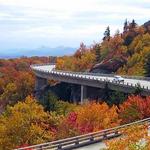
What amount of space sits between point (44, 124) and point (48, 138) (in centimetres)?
723

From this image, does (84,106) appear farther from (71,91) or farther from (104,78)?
(71,91)

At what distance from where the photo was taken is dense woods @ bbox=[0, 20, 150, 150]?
54.4 meters

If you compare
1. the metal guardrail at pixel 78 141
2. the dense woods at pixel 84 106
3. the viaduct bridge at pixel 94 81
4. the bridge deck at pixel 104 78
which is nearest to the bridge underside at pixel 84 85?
the viaduct bridge at pixel 94 81

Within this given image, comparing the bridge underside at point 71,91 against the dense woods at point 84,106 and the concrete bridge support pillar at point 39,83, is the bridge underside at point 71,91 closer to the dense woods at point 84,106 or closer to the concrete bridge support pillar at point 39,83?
the concrete bridge support pillar at point 39,83

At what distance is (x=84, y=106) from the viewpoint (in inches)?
3100

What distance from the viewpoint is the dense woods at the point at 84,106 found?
5444 cm

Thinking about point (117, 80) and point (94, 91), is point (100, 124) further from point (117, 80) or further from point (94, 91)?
point (94, 91)

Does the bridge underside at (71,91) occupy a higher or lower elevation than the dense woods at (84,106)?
lower

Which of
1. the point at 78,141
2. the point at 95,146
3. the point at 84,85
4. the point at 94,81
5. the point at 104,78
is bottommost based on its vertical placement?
the point at 84,85

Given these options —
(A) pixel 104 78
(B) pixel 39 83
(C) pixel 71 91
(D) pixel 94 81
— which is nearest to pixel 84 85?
(A) pixel 104 78

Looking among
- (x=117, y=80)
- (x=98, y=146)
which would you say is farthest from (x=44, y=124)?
(x=117, y=80)

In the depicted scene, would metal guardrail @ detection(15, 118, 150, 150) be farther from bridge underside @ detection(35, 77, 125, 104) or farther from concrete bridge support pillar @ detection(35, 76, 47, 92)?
concrete bridge support pillar @ detection(35, 76, 47, 92)

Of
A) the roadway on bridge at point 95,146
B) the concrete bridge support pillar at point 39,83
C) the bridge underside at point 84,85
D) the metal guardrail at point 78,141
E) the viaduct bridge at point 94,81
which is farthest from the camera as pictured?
the concrete bridge support pillar at point 39,83

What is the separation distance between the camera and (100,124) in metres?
58.7
